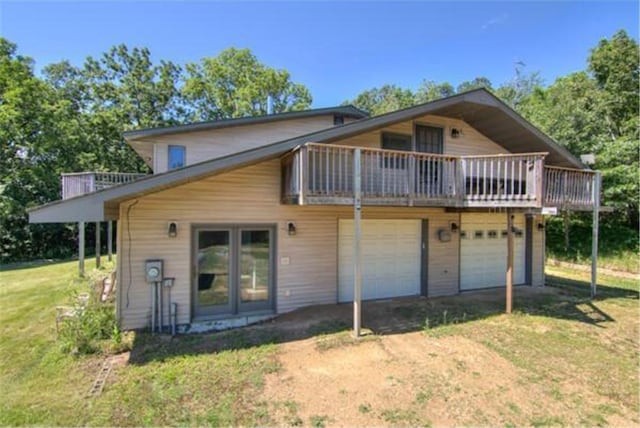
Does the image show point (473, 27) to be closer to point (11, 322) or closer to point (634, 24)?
point (634, 24)

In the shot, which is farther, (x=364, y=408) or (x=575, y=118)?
(x=575, y=118)

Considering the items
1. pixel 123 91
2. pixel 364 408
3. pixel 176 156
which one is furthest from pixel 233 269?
pixel 123 91

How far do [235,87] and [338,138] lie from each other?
22290 mm

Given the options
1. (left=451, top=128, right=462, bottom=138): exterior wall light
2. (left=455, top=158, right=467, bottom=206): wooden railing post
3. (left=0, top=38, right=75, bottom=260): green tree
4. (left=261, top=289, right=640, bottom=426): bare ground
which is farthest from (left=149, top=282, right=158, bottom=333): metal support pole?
(left=0, top=38, right=75, bottom=260): green tree

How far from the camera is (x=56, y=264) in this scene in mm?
14531

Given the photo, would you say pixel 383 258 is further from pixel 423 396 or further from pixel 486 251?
pixel 423 396

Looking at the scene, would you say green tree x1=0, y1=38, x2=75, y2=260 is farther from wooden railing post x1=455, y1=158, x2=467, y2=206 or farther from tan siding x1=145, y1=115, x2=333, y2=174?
wooden railing post x1=455, y1=158, x2=467, y2=206

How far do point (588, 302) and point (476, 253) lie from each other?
306cm

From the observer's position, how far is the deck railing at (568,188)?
334 inches

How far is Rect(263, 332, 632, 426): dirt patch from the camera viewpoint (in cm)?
376

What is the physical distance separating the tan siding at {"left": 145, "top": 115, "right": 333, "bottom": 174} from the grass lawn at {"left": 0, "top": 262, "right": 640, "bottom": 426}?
5.00 m

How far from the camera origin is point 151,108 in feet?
81.7

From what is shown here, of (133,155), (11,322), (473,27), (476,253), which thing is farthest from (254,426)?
(133,155)

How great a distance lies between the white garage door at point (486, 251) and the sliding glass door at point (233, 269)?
20.1 ft
